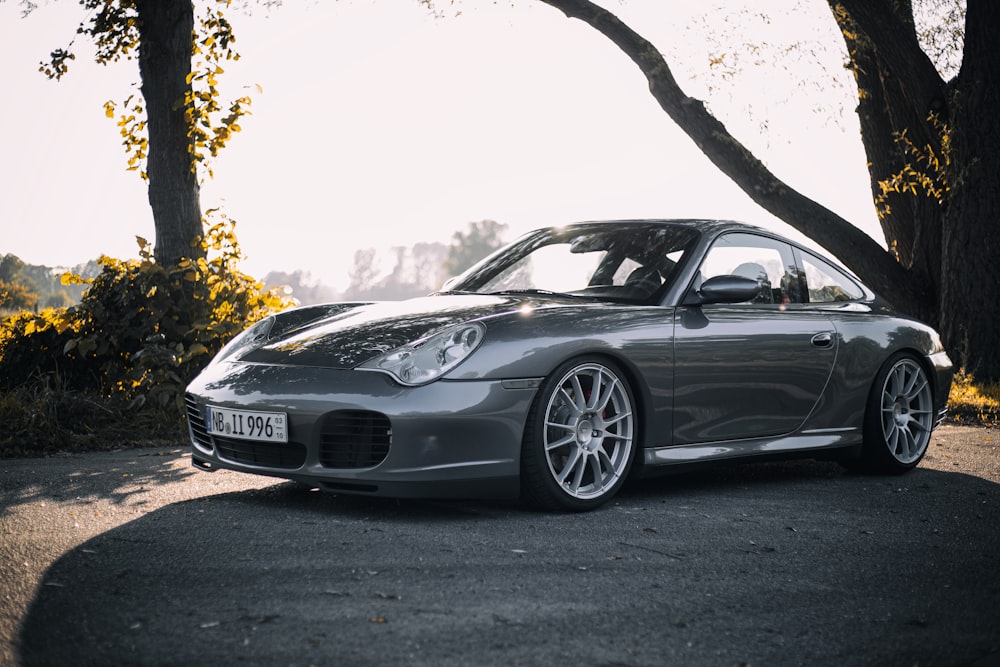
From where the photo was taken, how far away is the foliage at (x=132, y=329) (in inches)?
330

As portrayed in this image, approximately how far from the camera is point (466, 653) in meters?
2.88

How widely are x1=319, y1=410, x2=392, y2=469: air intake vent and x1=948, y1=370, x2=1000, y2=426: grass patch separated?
Answer: 6.59 m

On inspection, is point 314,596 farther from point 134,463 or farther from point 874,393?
point 874,393

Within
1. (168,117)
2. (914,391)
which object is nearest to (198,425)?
(914,391)

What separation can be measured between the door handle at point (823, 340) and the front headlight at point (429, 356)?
214cm

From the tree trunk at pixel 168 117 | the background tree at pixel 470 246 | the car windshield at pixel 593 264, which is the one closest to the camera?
the car windshield at pixel 593 264

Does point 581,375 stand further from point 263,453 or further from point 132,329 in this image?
point 132,329

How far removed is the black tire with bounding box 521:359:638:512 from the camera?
4.61 meters

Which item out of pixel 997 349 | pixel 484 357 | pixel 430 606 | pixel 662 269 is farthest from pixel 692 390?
pixel 997 349

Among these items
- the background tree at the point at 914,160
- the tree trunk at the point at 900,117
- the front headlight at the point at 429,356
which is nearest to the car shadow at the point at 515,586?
the front headlight at the point at 429,356

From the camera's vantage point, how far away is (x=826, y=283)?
6.32 metres

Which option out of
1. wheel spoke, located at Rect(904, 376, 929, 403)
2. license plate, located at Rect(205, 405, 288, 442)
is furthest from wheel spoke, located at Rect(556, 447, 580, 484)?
wheel spoke, located at Rect(904, 376, 929, 403)

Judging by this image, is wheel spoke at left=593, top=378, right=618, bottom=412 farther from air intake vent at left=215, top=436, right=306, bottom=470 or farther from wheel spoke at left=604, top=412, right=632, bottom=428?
air intake vent at left=215, top=436, right=306, bottom=470

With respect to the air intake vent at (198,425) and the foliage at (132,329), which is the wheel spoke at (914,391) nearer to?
the air intake vent at (198,425)
